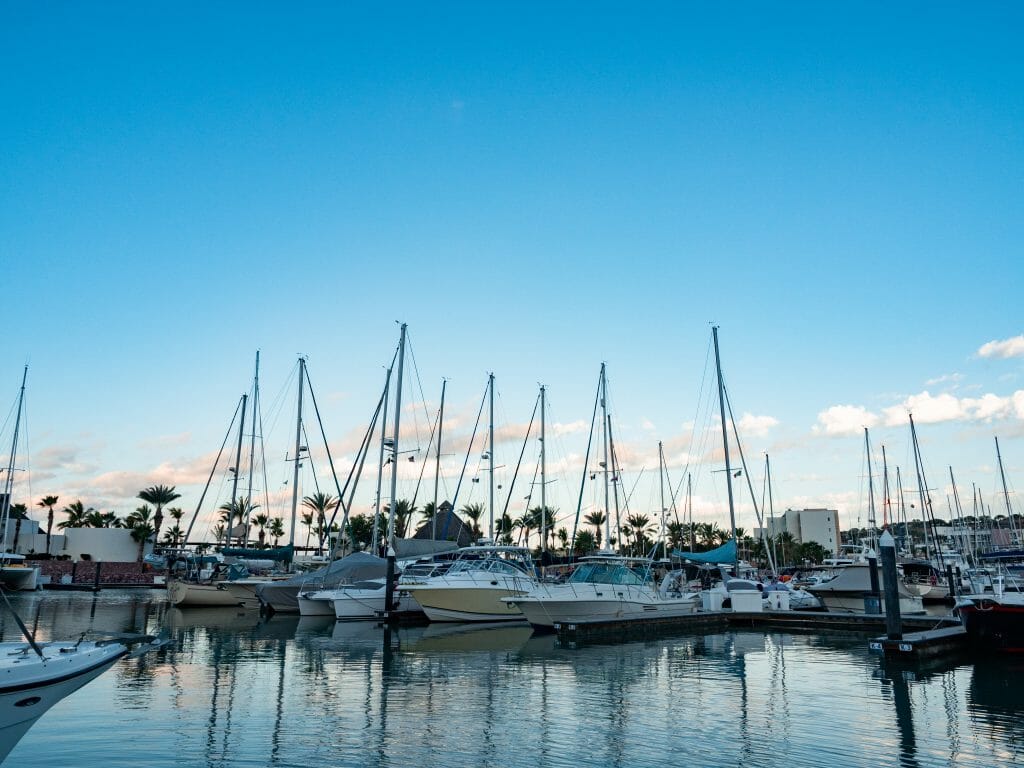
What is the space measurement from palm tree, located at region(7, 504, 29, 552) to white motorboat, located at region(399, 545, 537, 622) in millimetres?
65102

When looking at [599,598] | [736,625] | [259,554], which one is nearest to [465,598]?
[599,598]

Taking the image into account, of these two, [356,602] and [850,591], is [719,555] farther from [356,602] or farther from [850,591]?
[356,602]

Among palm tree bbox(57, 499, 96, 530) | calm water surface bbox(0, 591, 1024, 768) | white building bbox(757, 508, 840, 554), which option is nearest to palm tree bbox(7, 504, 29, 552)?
palm tree bbox(57, 499, 96, 530)

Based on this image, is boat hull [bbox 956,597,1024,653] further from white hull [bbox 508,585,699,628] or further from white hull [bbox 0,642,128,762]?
white hull [bbox 0,642,128,762]

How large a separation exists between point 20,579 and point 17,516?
3212 centimetres

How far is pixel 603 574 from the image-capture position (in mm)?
32094

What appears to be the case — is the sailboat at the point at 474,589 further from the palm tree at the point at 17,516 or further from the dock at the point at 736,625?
the palm tree at the point at 17,516

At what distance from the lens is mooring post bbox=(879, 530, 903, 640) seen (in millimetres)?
22797

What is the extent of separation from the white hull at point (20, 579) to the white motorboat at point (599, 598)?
4720cm

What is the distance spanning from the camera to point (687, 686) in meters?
18.3

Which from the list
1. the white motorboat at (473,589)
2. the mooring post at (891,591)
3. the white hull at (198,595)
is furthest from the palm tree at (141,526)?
the mooring post at (891,591)

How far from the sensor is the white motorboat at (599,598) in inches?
1187

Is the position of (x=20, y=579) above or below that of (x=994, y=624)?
above

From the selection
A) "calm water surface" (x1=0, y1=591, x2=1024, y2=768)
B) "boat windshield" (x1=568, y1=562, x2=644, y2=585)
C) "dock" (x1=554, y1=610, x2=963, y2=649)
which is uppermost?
"boat windshield" (x1=568, y1=562, x2=644, y2=585)
